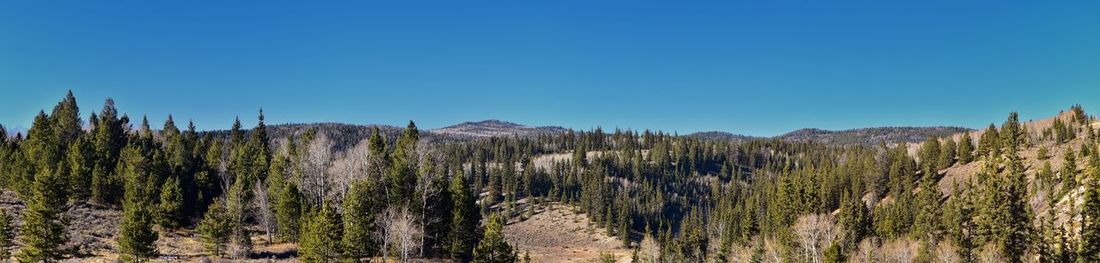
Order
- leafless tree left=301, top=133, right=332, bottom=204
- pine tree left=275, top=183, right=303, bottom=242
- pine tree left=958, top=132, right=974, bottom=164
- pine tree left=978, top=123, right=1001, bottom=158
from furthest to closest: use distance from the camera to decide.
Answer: pine tree left=958, top=132, right=974, bottom=164 → pine tree left=978, top=123, right=1001, bottom=158 → leafless tree left=301, top=133, right=332, bottom=204 → pine tree left=275, top=183, right=303, bottom=242

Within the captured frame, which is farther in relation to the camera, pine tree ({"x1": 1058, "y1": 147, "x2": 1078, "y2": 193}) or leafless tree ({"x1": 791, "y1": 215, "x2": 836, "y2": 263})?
pine tree ({"x1": 1058, "y1": 147, "x2": 1078, "y2": 193})

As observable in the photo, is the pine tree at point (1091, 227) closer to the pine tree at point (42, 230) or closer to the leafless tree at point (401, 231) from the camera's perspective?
the leafless tree at point (401, 231)

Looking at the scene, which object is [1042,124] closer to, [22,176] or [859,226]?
[859,226]

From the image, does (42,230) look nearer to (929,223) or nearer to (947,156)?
(929,223)

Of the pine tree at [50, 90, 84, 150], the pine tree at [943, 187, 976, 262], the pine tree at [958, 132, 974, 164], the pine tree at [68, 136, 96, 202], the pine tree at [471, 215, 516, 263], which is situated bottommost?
the pine tree at [943, 187, 976, 262]

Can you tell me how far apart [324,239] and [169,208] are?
85.5 feet

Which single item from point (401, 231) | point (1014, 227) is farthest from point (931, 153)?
point (401, 231)

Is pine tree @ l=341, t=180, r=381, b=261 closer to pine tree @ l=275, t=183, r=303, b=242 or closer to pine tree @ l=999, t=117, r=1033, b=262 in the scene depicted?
pine tree @ l=275, t=183, r=303, b=242

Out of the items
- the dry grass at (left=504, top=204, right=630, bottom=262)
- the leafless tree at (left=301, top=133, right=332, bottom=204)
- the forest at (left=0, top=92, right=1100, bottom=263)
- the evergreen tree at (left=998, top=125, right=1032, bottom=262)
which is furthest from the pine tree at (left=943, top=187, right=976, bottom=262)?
the leafless tree at (left=301, top=133, right=332, bottom=204)

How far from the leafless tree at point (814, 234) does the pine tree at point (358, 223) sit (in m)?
45.2

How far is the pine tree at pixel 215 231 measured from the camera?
54.8 meters

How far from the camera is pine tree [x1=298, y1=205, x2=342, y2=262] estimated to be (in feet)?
167

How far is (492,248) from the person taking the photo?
55.1 metres

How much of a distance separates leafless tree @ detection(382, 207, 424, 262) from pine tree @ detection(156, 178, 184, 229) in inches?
1004
